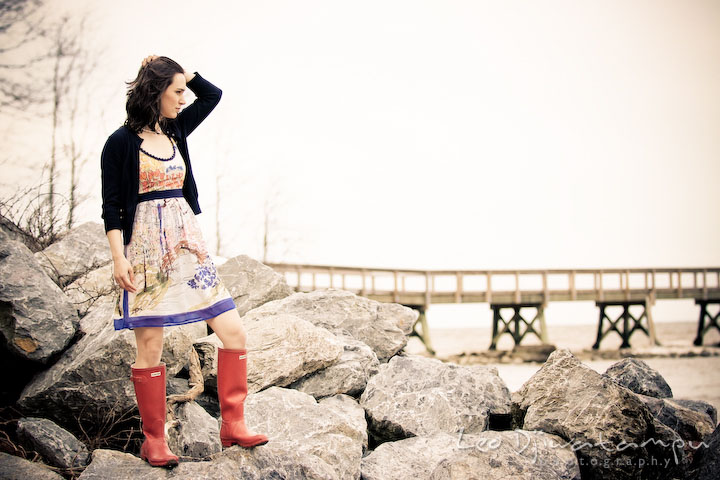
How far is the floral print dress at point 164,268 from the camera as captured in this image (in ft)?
9.29

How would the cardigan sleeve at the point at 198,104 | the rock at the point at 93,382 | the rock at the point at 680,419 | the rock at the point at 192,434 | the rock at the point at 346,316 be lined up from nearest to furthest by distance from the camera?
the cardigan sleeve at the point at 198,104 → the rock at the point at 192,434 → the rock at the point at 93,382 → the rock at the point at 680,419 → the rock at the point at 346,316

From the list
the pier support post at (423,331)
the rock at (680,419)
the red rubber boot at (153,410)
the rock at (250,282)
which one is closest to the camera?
the red rubber boot at (153,410)

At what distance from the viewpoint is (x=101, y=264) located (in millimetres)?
5984

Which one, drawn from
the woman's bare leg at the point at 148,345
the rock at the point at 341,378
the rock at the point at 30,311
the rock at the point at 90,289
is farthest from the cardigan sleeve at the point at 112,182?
the rock at the point at 90,289

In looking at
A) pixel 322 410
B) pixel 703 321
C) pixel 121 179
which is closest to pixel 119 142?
pixel 121 179

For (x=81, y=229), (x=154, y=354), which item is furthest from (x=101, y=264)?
(x=154, y=354)

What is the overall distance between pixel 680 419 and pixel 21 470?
4901 mm

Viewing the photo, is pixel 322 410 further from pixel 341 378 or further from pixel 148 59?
pixel 148 59

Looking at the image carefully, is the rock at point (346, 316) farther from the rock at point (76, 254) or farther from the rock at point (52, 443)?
the rock at point (52, 443)

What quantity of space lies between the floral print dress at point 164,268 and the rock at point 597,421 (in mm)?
2706

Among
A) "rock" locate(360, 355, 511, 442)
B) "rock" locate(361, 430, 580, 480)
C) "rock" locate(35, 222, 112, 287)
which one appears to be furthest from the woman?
"rock" locate(35, 222, 112, 287)

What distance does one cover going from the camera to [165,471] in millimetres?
2930

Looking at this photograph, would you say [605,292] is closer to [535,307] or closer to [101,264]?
[535,307]

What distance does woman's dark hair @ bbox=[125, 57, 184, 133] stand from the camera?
288 centimetres
